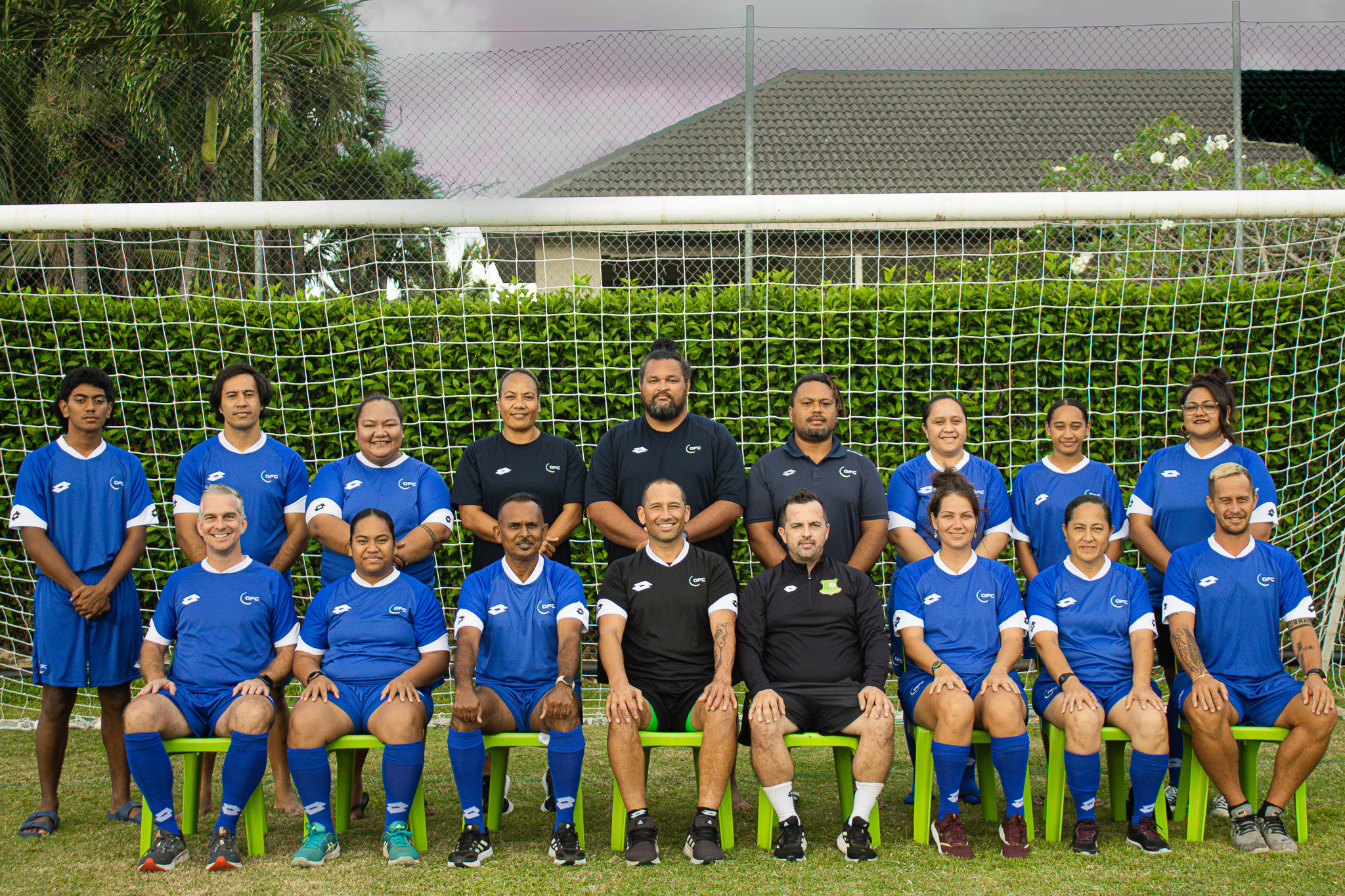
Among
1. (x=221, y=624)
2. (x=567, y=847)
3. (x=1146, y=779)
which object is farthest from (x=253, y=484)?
(x=1146, y=779)

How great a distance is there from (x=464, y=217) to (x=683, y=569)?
209 centimetres

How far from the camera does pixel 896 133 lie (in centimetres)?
1071

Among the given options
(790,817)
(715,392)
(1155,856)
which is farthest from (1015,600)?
(715,392)

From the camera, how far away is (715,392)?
553 cm

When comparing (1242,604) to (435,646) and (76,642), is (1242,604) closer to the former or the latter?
(435,646)

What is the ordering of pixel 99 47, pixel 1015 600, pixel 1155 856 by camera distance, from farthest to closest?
pixel 99 47, pixel 1015 600, pixel 1155 856

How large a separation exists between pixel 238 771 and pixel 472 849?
2.63 ft

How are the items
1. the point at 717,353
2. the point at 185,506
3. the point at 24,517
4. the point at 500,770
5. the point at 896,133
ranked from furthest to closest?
1. the point at 896,133
2. the point at 717,353
3. the point at 185,506
4. the point at 24,517
5. the point at 500,770

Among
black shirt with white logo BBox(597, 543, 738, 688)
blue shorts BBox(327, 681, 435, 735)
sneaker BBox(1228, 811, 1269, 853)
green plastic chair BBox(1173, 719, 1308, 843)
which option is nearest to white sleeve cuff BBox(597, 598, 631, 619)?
black shirt with white logo BBox(597, 543, 738, 688)

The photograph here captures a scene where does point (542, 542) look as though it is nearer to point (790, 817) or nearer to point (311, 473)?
point (790, 817)

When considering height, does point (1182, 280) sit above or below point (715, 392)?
above

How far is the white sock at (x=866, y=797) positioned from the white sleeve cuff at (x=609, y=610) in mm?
977

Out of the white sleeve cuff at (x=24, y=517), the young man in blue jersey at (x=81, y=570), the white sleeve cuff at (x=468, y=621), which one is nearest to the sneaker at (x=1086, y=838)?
the white sleeve cuff at (x=468, y=621)

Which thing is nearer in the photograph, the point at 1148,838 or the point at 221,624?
Result: the point at 1148,838
